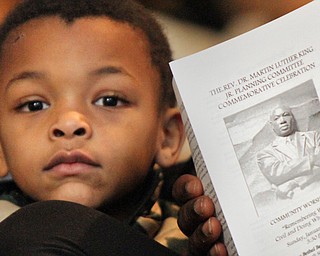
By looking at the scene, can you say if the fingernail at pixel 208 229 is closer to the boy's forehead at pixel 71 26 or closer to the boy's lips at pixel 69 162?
the boy's lips at pixel 69 162

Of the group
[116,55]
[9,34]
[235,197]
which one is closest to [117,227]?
[235,197]

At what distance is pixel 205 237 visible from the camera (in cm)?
78

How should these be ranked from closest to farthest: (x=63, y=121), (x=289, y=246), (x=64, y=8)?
(x=289, y=246)
(x=63, y=121)
(x=64, y=8)

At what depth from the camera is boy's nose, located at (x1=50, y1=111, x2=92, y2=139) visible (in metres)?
0.86

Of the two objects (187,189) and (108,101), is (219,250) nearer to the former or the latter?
(187,189)

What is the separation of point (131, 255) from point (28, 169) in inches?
9.9

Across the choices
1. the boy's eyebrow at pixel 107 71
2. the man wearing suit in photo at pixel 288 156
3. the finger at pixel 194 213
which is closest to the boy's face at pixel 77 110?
the boy's eyebrow at pixel 107 71

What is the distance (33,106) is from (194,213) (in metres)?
0.29

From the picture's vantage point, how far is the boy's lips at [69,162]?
870 mm

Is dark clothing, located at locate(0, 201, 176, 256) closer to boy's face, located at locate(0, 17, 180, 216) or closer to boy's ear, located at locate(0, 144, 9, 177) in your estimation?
boy's face, located at locate(0, 17, 180, 216)

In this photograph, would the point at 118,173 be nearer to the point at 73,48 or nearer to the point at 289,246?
the point at 73,48

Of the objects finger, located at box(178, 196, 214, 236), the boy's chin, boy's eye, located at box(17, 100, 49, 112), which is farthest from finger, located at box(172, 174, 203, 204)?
boy's eye, located at box(17, 100, 49, 112)

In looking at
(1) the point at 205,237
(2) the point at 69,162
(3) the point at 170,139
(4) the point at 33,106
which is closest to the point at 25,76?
(4) the point at 33,106

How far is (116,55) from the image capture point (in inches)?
36.8
